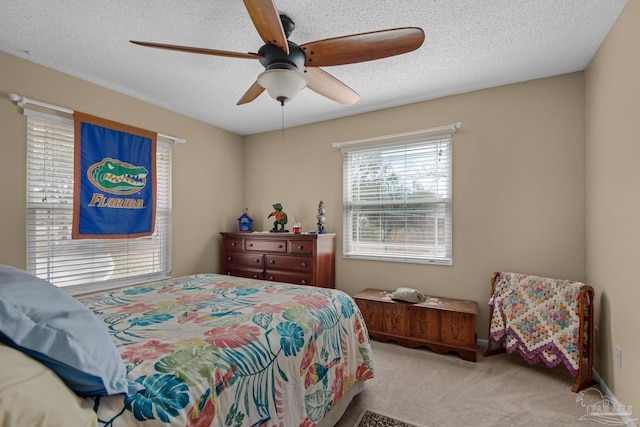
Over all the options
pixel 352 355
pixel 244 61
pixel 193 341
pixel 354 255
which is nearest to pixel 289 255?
pixel 354 255

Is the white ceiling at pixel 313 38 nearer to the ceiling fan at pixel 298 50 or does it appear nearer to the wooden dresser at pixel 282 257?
the ceiling fan at pixel 298 50

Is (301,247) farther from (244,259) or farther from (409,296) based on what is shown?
(409,296)

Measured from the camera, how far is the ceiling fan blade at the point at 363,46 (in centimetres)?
162

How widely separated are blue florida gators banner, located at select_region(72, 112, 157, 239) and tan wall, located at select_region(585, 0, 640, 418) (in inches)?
157

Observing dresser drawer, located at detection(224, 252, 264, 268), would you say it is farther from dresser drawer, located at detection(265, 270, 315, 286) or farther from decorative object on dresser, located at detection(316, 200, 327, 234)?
decorative object on dresser, located at detection(316, 200, 327, 234)

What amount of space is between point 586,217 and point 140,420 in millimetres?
3364

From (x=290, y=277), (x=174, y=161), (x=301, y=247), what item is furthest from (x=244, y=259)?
(x=174, y=161)

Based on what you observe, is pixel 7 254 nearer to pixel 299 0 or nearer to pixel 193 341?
pixel 193 341

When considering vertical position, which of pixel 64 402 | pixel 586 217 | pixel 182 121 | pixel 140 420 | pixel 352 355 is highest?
pixel 182 121

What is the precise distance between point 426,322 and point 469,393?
0.76 meters

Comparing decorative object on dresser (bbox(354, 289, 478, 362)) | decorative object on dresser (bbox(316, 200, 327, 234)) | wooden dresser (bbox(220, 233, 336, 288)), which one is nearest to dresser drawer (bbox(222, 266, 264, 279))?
wooden dresser (bbox(220, 233, 336, 288))

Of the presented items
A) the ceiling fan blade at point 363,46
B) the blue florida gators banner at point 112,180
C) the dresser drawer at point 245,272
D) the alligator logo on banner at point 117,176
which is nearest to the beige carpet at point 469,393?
the dresser drawer at point 245,272

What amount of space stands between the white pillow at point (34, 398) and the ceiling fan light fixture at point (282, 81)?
5.30ft

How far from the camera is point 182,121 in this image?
12.4 ft
